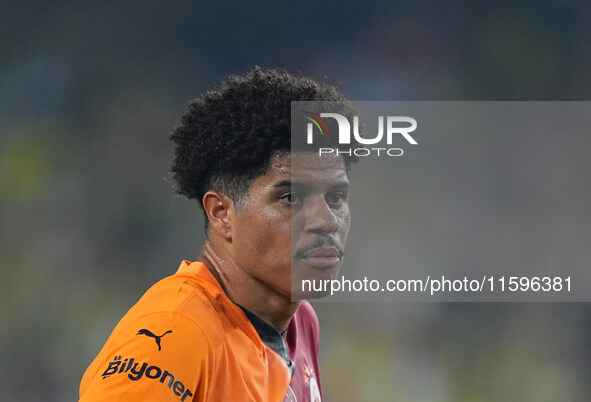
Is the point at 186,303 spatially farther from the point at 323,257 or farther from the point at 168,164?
the point at 168,164

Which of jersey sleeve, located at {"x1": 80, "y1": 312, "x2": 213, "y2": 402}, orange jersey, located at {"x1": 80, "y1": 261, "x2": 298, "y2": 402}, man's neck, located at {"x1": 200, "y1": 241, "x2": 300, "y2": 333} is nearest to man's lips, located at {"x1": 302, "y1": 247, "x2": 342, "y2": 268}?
man's neck, located at {"x1": 200, "y1": 241, "x2": 300, "y2": 333}

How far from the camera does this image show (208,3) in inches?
250

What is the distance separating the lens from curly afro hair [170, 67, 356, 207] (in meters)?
2.35

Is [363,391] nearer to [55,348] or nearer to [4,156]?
[55,348]

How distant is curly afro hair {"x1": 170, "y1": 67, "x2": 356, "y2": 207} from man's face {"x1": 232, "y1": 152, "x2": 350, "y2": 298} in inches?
1.9

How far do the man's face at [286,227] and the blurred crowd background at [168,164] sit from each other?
346cm

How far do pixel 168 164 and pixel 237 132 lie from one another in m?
3.89

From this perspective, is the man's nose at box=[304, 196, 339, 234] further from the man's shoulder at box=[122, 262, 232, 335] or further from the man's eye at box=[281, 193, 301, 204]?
the man's shoulder at box=[122, 262, 232, 335]

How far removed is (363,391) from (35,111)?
332 cm

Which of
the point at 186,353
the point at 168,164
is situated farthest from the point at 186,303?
the point at 168,164

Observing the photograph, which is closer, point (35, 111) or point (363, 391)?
point (363, 391)

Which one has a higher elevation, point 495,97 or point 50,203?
point 495,97

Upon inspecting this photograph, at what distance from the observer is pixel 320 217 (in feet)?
7.77

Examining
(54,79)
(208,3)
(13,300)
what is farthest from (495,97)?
(13,300)
